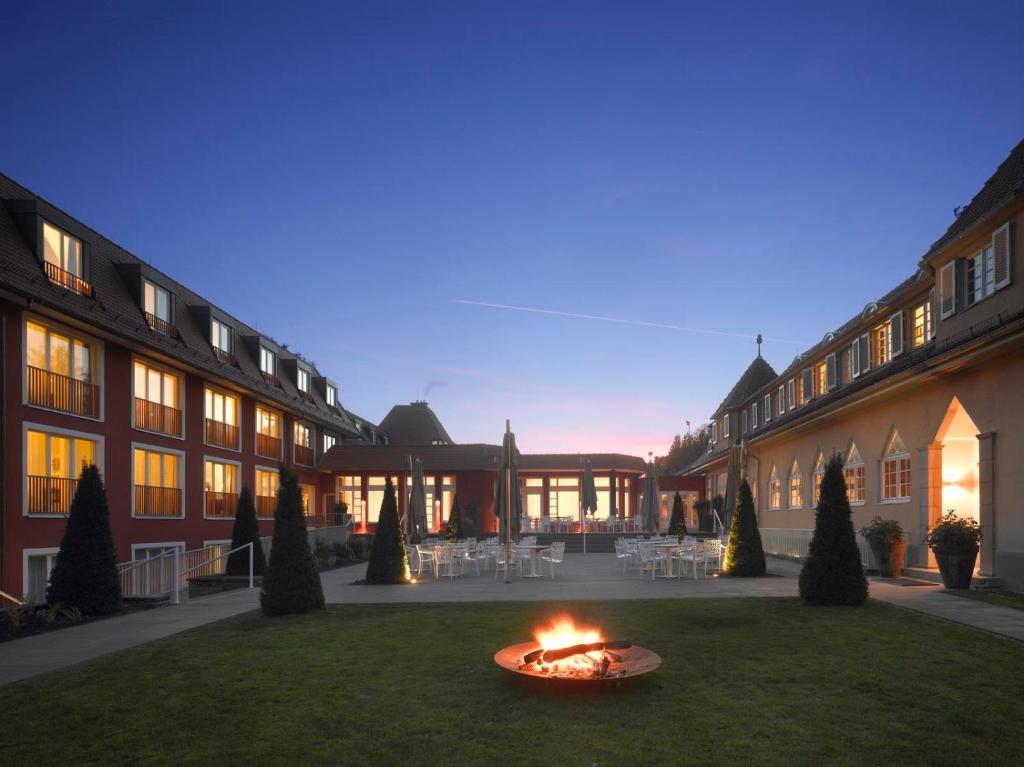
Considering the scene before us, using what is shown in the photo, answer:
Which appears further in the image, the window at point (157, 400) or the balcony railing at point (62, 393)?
the window at point (157, 400)

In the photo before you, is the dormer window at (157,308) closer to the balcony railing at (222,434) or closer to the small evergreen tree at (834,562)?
the balcony railing at (222,434)

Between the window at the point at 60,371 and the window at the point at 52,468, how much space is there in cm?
68

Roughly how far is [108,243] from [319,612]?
A: 15202 millimetres

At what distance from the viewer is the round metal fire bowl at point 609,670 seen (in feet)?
23.6

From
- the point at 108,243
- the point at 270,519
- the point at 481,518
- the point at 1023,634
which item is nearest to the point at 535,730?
the point at 1023,634

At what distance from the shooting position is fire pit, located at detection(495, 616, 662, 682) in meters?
7.29

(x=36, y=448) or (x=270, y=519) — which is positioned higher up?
(x=36, y=448)

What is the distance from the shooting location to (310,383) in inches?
1590

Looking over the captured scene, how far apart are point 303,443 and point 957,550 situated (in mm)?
28690

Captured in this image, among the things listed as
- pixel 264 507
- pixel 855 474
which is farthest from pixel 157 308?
pixel 855 474

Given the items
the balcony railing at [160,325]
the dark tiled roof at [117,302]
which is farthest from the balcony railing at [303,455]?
the balcony railing at [160,325]

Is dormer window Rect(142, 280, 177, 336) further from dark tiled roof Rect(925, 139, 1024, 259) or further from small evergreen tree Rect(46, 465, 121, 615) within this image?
dark tiled roof Rect(925, 139, 1024, 259)

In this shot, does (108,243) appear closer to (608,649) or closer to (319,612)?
(319,612)

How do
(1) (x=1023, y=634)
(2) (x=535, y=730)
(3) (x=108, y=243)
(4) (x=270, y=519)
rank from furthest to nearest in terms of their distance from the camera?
1. (4) (x=270, y=519)
2. (3) (x=108, y=243)
3. (1) (x=1023, y=634)
4. (2) (x=535, y=730)
